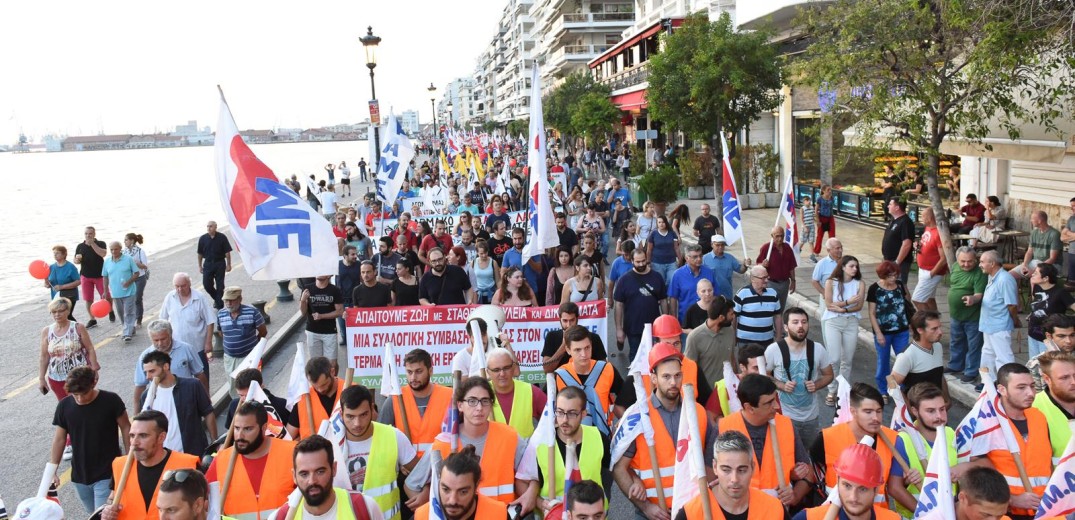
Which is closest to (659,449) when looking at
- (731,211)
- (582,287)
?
(582,287)

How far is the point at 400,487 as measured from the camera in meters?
5.18

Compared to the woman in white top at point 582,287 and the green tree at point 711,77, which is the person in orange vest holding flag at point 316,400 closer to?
the woman in white top at point 582,287

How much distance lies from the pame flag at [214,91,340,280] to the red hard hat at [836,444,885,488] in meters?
5.00

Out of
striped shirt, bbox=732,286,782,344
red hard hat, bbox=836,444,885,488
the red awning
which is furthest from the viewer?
the red awning

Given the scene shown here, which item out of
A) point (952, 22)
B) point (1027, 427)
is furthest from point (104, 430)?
point (952, 22)

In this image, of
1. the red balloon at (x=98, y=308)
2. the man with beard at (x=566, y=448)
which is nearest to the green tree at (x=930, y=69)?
the man with beard at (x=566, y=448)

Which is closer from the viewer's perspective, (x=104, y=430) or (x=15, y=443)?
(x=104, y=430)

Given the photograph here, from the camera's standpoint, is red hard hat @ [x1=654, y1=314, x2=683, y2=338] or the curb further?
the curb

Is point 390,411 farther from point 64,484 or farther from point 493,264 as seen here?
point 493,264

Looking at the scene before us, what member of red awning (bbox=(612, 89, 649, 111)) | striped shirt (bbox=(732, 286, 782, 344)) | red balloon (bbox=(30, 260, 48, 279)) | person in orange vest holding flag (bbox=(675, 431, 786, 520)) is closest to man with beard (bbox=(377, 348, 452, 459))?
person in orange vest holding flag (bbox=(675, 431, 786, 520))

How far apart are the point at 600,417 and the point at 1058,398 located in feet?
9.05

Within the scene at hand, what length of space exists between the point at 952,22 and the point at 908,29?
43.9 inches

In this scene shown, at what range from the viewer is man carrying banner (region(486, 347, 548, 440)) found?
5.60 m

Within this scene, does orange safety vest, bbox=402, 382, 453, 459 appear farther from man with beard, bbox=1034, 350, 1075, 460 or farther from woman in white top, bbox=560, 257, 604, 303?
woman in white top, bbox=560, 257, 604, 303
